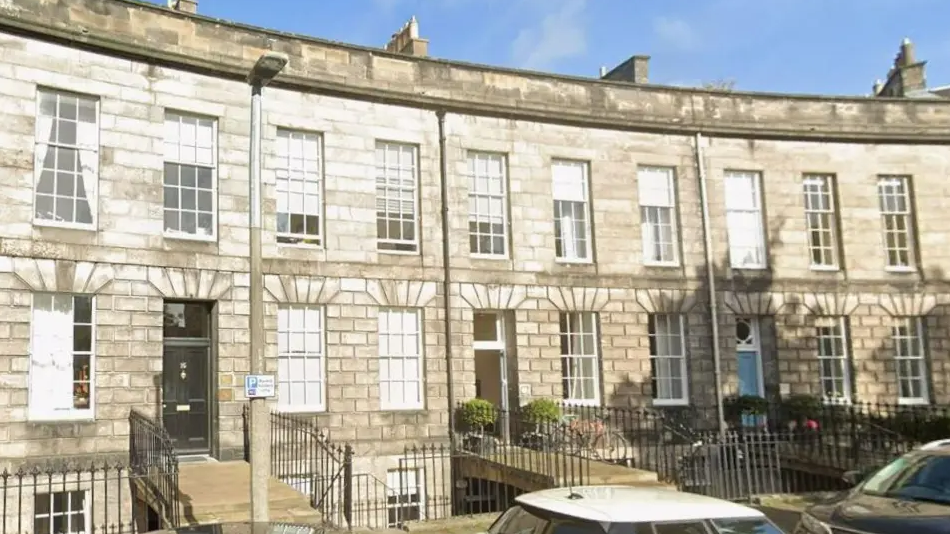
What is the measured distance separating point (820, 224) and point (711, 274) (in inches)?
146

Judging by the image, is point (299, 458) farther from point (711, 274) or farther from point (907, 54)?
point (907, 54)

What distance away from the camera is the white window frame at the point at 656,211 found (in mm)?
20688

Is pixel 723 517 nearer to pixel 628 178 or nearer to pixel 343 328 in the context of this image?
pixel 343 328

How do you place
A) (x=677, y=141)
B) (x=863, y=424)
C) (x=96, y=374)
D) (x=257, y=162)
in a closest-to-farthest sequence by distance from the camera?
(x=257, y=162)
(x=96, y=374)
(x=863, y=424)
(x=677, y=141)

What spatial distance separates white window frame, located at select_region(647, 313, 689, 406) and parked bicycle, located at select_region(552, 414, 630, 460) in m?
2.01

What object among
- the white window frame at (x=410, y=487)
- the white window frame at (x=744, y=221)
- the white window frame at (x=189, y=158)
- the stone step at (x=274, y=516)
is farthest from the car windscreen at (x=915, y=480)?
the white window frame at (x=744, y=221)

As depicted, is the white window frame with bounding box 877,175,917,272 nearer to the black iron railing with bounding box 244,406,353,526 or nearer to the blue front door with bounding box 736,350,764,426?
the blue front door with bounding box 736,350,764,426

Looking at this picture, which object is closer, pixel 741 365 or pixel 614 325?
Answer: pixel 614 325

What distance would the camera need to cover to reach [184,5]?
57.2 feet

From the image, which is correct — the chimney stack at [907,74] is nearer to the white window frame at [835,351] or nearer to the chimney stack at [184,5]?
the white window frame at [835,351]

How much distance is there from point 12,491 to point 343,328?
20.5ft

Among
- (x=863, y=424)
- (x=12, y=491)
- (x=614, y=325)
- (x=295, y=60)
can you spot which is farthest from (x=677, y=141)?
(x=12, y=491)

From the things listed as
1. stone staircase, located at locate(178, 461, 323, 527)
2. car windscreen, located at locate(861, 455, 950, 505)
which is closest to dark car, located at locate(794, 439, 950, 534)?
car windscreen, located at locate(861, 455, 950, 505)

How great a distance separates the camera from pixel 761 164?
71.7 feet
